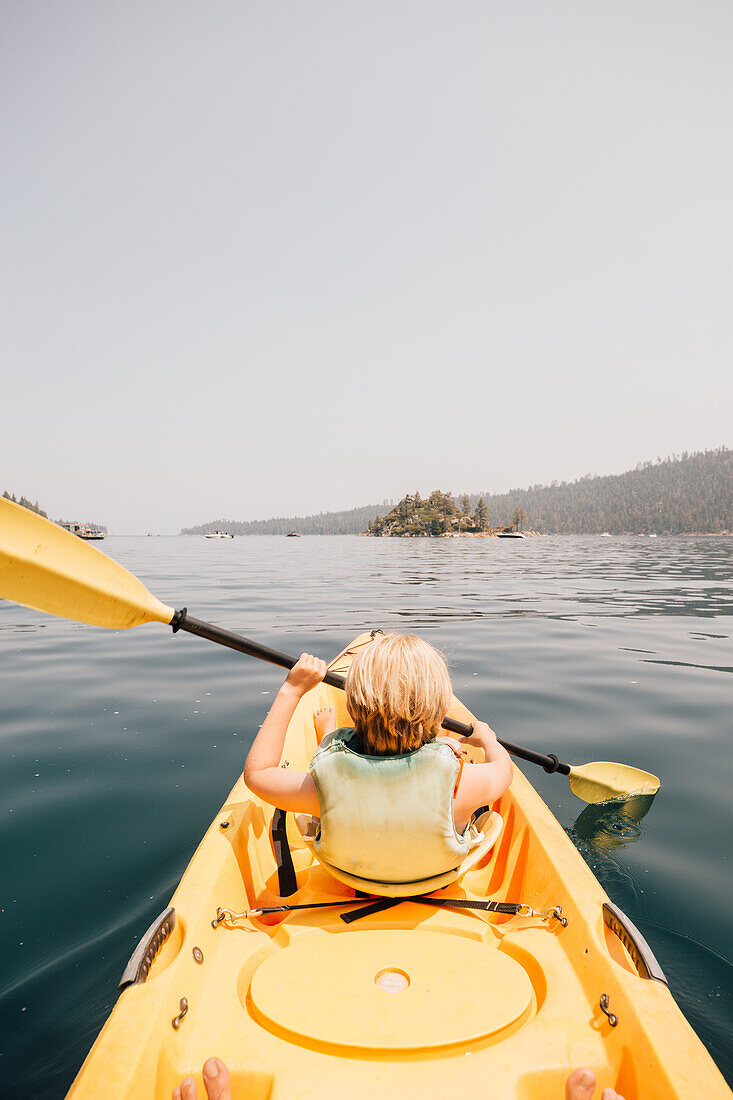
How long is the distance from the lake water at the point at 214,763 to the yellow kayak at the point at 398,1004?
0.79 meters

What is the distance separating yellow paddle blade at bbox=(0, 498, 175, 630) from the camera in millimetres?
2229

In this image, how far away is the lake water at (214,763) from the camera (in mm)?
2754

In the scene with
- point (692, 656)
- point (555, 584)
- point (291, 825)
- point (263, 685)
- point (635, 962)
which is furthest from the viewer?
point (555, 584)

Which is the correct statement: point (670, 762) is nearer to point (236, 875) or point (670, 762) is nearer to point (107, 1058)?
point (236, 875)

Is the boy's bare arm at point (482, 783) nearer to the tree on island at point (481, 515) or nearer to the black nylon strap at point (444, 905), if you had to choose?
the black nylon strap at point (444, 905)

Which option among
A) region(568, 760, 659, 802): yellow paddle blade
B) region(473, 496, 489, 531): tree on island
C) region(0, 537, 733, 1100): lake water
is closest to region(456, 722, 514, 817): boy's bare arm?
region(0, 537, 733, 1100): lake water

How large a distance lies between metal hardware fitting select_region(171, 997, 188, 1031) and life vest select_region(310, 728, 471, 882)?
0.68 m

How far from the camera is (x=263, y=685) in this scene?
7727mm

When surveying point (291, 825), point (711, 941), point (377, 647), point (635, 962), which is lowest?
point (711, 941)

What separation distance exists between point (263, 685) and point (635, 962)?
20.5 feet

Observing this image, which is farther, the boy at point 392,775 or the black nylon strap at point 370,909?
the black nylon strap at point 370,909

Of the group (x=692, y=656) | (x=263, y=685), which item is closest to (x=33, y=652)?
(x=263, y=685)

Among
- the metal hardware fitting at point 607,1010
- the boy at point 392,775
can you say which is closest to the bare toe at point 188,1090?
the boy at point 392,775

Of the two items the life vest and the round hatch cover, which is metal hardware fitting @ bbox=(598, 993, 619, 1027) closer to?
the round hatch cover
